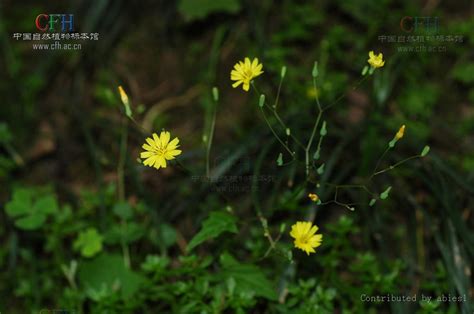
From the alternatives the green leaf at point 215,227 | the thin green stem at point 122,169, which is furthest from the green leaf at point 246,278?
the thin green stem at point 122,169

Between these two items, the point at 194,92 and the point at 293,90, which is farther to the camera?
the point at 194,92

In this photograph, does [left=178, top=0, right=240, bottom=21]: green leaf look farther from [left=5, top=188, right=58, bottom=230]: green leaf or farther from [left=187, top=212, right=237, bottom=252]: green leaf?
[left=187, top=212, right=237, bottom=252]: green leaf

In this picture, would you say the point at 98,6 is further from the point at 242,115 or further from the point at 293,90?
the point at 293,90

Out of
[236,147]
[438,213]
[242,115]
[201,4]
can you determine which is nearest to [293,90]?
[242,115]

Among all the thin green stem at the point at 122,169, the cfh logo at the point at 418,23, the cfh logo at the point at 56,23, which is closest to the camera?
the thin green stem at the point at 122,169

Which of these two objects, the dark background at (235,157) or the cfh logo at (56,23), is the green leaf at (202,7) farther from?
the cfh logo at (56,23)

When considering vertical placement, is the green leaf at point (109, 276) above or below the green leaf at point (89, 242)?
below

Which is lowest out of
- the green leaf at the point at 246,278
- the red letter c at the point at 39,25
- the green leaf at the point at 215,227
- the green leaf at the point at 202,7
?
the green leaf at the point at 246,278
